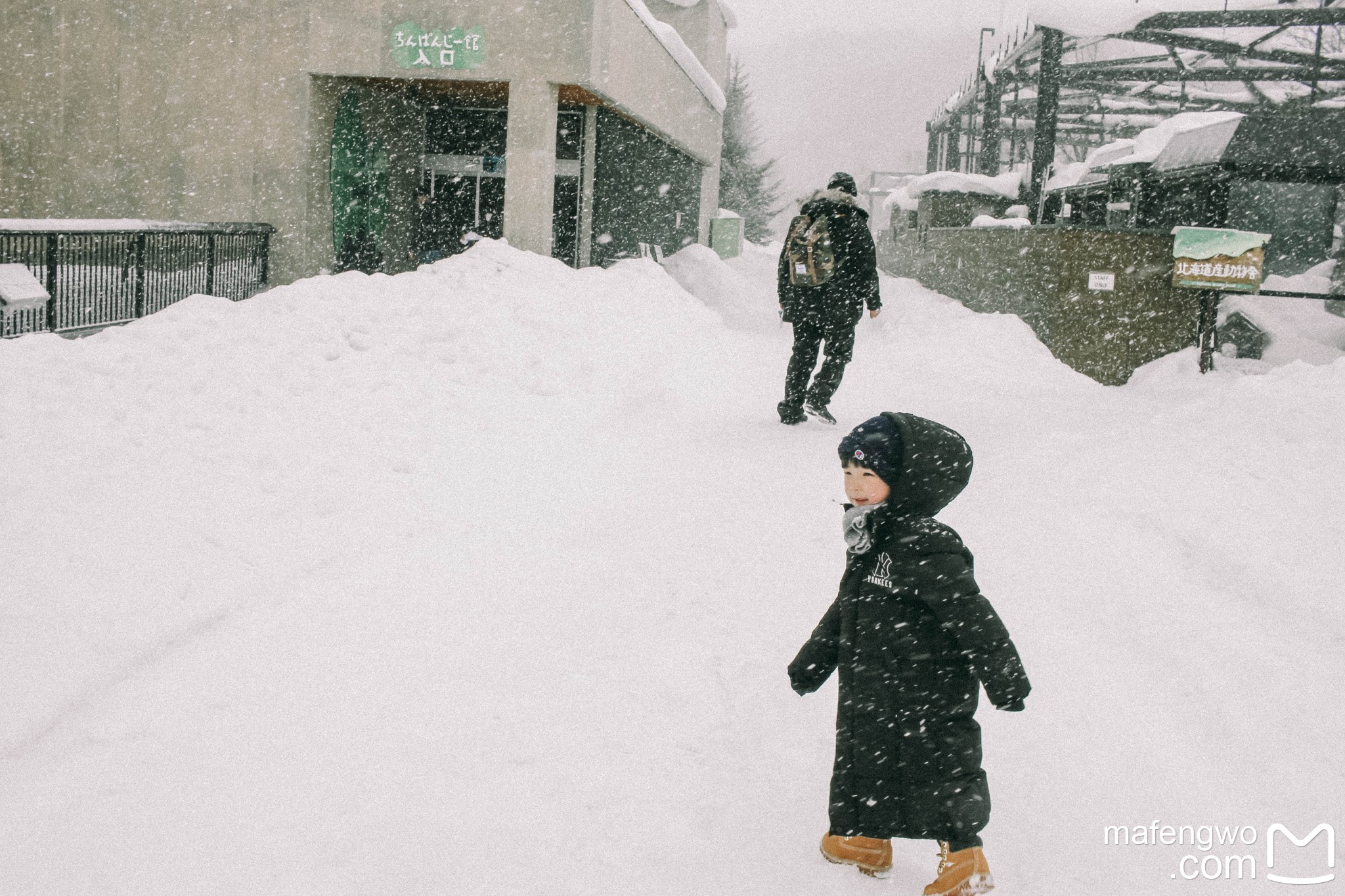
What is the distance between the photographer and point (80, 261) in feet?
30.6

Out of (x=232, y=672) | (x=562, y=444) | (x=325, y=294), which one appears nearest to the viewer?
(x=232, y=672)

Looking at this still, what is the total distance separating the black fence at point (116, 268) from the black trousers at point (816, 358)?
6.69 meters

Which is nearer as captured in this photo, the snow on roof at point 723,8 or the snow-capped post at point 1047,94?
the snow-capped post at point 1047,94

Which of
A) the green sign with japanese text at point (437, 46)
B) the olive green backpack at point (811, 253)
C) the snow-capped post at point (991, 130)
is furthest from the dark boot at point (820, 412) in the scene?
the snow-capped post at point (991, 130)

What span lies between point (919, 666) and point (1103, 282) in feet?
37.7

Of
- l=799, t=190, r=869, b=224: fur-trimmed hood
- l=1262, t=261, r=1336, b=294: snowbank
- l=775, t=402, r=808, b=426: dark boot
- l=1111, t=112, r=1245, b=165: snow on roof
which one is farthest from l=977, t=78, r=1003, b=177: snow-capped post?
l=775, t=402, r=808, b=426: dark boot

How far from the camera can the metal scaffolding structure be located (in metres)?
18.4

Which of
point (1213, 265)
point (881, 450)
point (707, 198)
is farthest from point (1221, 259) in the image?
point (707, 198)

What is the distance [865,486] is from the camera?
2596mm

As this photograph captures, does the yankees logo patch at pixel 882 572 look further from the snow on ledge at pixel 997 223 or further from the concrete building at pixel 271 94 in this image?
the snow on ledge at pixel 997 223

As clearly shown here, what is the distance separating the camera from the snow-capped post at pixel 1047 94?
62.1 feet

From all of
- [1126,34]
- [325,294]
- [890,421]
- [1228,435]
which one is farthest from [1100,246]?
[890,421]

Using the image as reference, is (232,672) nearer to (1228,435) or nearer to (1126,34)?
(1228,435)

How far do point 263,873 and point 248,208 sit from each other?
1443 centimetres
